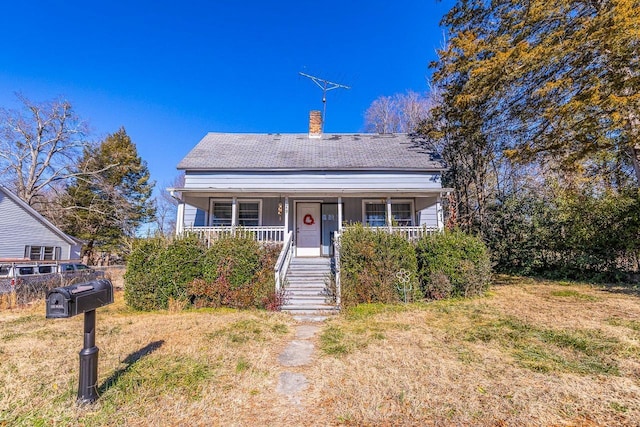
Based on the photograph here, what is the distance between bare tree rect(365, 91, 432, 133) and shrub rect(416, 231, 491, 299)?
15.3 metres

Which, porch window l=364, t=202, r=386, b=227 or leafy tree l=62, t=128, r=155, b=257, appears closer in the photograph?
porch window l=364, t=202, r=386, b=227

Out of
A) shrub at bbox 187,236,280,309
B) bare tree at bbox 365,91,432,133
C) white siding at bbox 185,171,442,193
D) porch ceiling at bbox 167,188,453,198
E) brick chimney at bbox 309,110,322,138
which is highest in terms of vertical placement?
bare tree at bbox 365,91,432,133

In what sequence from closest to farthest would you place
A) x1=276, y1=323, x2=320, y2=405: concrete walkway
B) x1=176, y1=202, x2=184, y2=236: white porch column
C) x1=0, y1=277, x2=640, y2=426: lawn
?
1. x1=0, y1=277, x2=640, y2=426: lawn
2. x1=276, y1=323, x2=320, y2=405: concrete walkway
3. x1=176, y1=202, x2=184, y2=236: white porch column

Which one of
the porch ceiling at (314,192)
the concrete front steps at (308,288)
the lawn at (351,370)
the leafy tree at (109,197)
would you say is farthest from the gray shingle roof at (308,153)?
the leafy tree at (109,197)

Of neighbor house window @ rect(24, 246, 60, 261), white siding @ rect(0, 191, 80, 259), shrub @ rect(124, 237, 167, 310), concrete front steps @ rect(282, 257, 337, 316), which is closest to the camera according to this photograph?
concrete front steps @ rect(282, 257, 337, 316)

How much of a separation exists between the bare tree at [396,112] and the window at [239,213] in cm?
1437

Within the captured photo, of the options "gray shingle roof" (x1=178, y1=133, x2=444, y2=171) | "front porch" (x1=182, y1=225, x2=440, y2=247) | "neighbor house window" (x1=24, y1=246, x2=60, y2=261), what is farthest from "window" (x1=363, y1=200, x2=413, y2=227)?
"neighbor house window" (x1=24, y1=246, x2=60, y2=261)

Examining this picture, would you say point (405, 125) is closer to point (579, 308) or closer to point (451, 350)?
point (579, 308)

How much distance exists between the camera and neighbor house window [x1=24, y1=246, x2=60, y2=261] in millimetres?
17353

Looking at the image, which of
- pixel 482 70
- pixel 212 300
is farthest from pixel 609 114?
Answer: pixel 212 300

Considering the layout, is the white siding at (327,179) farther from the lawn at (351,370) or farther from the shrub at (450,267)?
the lawn at (351,370)

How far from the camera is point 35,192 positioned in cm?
2095

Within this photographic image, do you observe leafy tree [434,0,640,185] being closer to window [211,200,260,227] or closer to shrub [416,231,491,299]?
shrub [416,231,491,299]

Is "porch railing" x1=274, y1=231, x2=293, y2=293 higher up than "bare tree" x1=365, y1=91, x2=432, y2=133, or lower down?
lower down
